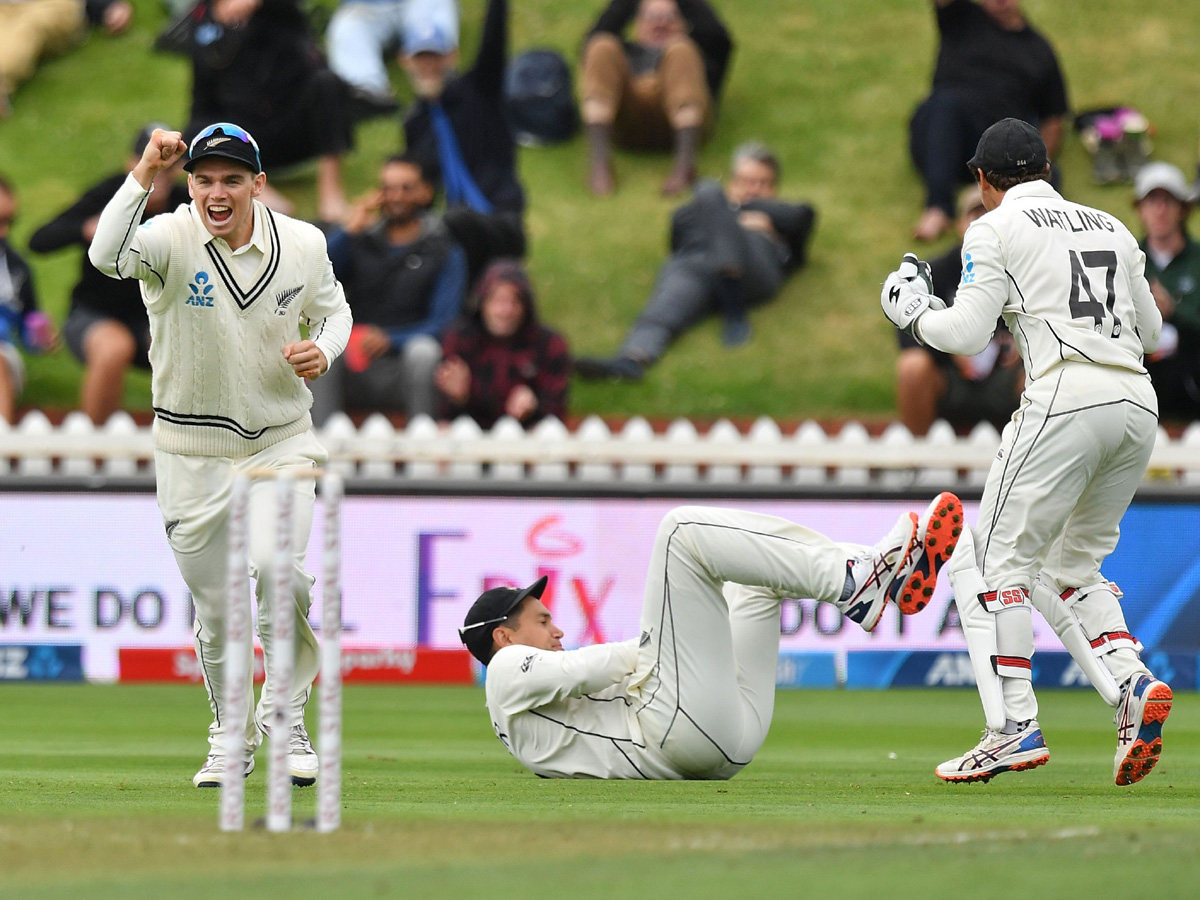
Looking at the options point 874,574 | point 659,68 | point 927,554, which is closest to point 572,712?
point 874,574

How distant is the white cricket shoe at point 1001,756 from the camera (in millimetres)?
5996

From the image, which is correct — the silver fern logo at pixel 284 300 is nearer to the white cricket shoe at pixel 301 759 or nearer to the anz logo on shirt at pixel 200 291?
the anz logo on shirt at pixel 200 291

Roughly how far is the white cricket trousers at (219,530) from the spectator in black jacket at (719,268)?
8219mm

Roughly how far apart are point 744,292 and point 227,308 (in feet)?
30.5

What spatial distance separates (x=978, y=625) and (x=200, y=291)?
3154mm

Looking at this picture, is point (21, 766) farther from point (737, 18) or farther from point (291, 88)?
point (737, 18)

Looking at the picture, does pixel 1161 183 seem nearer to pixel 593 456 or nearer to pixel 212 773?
pixel 593 456

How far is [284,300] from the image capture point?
6145mm

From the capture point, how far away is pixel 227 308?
6.03 meters

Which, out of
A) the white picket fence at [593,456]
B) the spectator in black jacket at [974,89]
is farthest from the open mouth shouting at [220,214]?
the spectator in black jacket at [974,89]

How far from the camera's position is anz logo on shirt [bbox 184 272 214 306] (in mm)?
5980

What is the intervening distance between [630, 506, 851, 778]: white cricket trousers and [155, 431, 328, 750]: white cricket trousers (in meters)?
1.29

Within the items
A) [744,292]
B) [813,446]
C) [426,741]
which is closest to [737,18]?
[744,292]

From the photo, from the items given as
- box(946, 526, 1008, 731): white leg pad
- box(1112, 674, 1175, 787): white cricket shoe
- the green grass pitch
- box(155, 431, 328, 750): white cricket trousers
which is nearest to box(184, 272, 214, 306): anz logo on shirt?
box(155, 431, 328, 750): white cricket trousers
